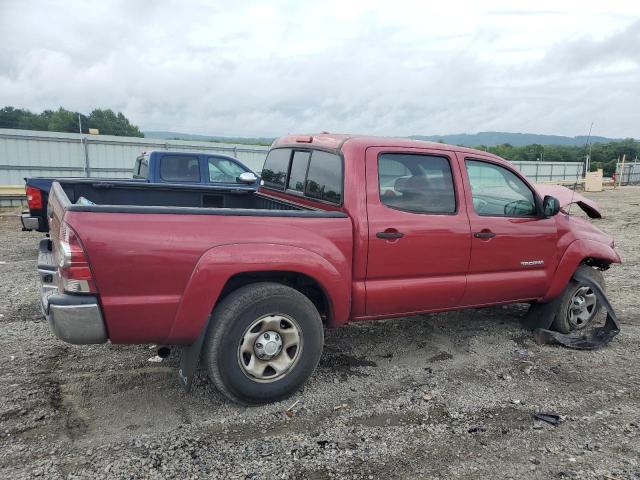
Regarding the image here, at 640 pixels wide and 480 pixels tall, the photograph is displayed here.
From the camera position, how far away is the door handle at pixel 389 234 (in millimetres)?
3629

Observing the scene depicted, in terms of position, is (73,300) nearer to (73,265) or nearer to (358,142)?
(73,265)

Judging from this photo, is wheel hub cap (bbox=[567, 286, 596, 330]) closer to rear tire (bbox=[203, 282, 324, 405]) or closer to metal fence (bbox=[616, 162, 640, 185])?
rear tire (bbox=[203, 282, 324, 405])

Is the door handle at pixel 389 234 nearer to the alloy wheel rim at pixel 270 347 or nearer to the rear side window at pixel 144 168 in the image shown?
the alloy wheel rim at pixel 270 347

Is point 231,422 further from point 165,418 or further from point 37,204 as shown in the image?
point 37,204

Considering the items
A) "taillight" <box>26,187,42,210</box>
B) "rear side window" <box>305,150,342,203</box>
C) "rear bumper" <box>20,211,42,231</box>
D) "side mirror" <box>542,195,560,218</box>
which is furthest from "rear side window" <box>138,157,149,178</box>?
"side mirror" <box>542,195,560,218</box>

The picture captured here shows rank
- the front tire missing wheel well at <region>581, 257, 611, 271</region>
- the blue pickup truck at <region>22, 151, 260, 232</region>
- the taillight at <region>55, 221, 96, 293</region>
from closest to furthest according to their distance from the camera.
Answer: the taillight at <region>55, 221, 96, 293</region>
the front tire missing wheel well at <region>581, 257, 611, 271</region>
the blue pickup truck at <region>22, 151, 260, 232</region>

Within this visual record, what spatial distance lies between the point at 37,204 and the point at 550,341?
704 centimetres

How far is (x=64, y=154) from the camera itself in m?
15.5

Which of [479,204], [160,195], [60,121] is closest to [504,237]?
[479,204]

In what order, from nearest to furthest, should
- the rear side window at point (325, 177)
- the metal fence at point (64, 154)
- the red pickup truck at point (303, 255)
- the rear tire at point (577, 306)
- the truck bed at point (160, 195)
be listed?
1. the red pickup truck at point (303, 255)
2. the rear side window at point (325, 177)
3. the truck bed at point (160, 195)
4. the rear tire at point (577, 306)
5. the metal fence at point (64, 154)

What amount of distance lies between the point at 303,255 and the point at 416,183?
1.24 metres

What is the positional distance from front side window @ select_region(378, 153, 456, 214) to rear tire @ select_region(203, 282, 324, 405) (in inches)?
43.3

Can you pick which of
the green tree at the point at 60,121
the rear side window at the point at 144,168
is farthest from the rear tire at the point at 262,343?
the green tree at the point at 60,121

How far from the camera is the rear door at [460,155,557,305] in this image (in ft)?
13.6
